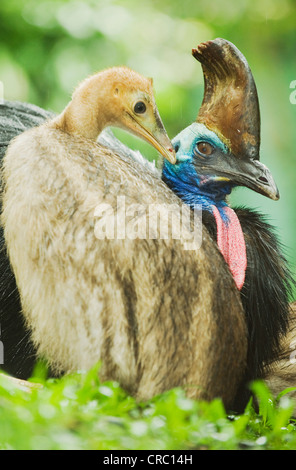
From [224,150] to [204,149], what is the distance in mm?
61

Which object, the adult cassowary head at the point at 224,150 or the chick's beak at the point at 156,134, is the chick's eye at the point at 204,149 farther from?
the chick's beak at the point at 156,134

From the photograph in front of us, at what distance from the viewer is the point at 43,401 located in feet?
5.29

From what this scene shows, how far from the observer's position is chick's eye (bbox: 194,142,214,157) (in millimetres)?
2197

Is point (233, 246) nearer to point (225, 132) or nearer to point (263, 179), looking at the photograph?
point (263, 179)

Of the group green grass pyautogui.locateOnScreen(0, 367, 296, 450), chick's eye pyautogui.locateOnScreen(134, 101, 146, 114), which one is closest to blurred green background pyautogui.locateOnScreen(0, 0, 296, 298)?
chick's eye pyautogui.locateOnScreen(134, 101, 146, 114)

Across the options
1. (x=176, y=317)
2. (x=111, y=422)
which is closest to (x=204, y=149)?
(x=176, y=317)

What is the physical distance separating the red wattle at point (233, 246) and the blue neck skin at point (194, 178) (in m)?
0.06

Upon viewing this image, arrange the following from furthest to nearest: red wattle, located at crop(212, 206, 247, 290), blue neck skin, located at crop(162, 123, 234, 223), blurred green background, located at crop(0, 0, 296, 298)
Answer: blurred green background, located at crop(0, 0, 296, 298) < blue neck skin, located at crop(162, 123, 234, 223) < red wattle, located at crop(212, 206, 247, 290)

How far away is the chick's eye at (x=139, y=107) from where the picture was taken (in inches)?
81.9
